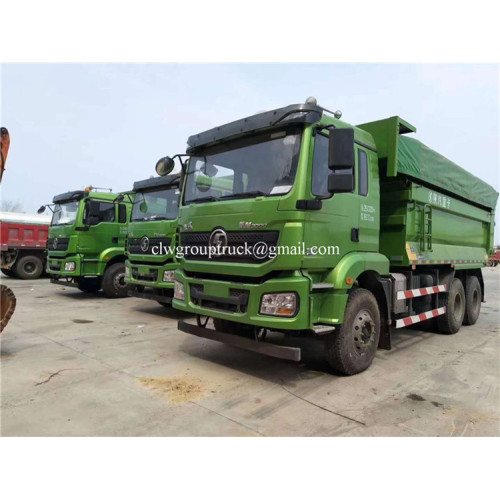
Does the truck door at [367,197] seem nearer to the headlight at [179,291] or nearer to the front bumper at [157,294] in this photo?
the headlight at [179,291]

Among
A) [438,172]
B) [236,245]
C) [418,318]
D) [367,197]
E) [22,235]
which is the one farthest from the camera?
[22,235]

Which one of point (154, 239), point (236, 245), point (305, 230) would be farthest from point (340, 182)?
point (154, 239)

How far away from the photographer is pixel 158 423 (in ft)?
9.87

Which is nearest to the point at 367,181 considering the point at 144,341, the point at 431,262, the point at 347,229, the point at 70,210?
the point at 347,229

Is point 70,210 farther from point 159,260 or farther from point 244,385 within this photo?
point 244,385

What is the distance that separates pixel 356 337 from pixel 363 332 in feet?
0.50

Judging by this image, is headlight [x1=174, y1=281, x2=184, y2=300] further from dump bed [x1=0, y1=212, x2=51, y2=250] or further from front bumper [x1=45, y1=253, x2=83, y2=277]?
dump bed [x1=0, y1=212, x2=51, y2=250]

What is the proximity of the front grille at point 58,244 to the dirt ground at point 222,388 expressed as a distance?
11.3 feet

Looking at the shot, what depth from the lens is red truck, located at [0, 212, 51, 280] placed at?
1434 centimetres

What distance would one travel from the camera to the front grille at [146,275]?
23.3ft

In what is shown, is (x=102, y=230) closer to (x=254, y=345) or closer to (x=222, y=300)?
(x=222, y=300)

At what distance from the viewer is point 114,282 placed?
9.61 m

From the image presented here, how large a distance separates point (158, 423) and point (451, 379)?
10.6 ft

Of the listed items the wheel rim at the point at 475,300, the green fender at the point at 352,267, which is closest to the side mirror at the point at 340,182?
the green fender at the point at 352,267
